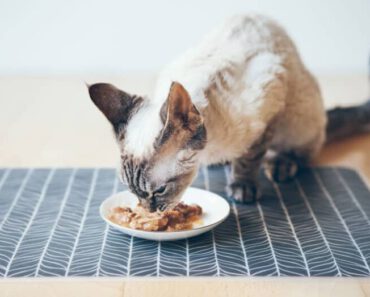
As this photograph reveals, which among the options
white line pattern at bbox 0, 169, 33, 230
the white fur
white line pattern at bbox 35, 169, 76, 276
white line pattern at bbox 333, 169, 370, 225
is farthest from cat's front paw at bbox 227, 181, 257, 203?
white line pattern at bbox 0, 169, 33, 230

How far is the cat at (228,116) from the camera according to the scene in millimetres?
2057

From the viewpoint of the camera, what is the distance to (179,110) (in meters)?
1.97

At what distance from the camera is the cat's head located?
2021 millimetres

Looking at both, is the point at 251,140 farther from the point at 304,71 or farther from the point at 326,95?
the point at 326,95

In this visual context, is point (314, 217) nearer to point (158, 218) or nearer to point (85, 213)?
point (158, 218)

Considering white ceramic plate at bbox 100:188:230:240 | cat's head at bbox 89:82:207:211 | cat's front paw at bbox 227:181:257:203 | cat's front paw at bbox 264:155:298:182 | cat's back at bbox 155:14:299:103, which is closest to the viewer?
cat's head at bbox 89:82:207:211

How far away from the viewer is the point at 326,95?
421 cm

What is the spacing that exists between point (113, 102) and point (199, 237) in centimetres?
53

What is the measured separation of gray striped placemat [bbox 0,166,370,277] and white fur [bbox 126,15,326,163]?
0.81 feet

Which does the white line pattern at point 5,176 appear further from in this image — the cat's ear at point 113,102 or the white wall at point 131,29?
the white wall at point 131,29

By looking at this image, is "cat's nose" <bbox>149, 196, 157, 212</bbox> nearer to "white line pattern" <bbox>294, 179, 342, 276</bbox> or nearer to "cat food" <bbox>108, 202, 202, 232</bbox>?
"cat food" <bbox>108, 202, 202, 232</bbox>

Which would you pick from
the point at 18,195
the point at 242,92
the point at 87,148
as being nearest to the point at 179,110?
the point at 242,92

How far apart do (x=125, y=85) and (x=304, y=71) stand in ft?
5.81

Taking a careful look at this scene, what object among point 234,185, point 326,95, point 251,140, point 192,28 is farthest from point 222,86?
point 192,28
